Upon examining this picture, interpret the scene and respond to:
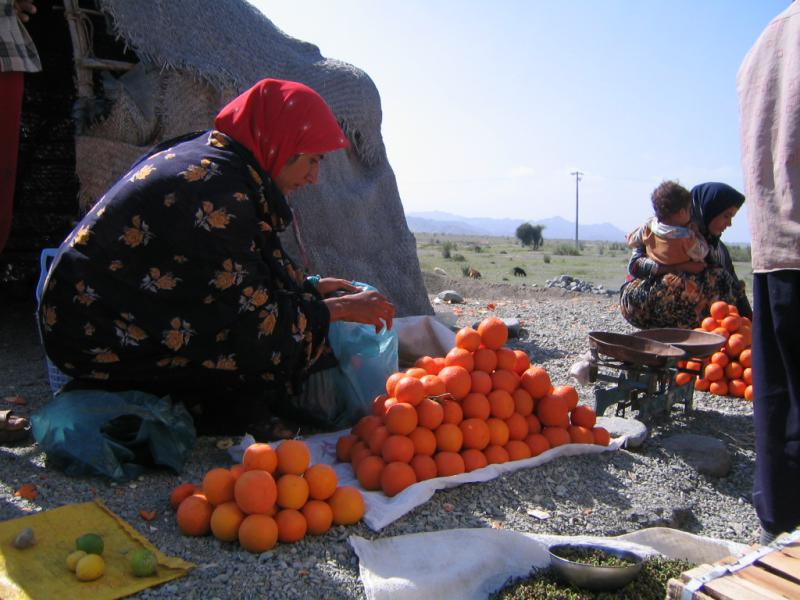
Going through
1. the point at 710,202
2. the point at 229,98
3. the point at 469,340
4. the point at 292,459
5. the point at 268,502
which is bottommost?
the point at 268,502

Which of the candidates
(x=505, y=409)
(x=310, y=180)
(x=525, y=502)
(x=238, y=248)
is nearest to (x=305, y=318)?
→ (x=238, y=248)

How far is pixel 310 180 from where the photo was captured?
12.3 feet

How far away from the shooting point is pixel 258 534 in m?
2.61

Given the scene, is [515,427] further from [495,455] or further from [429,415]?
[429,415]

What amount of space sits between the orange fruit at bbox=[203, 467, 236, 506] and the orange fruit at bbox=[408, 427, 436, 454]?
0.83 m

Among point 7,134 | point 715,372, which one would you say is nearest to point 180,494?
point 7,134

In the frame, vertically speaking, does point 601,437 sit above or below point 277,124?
below

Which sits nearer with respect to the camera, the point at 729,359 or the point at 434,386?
the point at 434,386

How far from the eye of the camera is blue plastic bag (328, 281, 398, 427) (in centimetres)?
411

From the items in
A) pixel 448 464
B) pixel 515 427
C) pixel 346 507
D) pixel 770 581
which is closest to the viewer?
pixel 770 581

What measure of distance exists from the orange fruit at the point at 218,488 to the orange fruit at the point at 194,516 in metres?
0.04

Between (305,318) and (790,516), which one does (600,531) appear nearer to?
(790,516)

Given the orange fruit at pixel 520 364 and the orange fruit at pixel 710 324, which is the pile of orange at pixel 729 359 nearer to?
the orange fruit at pixel 710 324

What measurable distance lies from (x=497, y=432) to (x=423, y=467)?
461 mm
